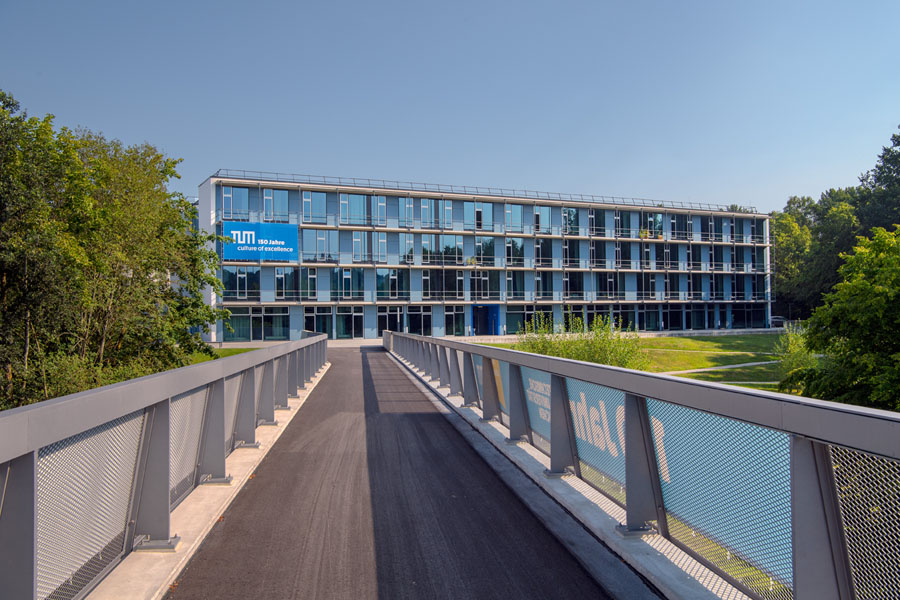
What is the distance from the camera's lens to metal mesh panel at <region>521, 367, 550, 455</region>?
699 centimetres

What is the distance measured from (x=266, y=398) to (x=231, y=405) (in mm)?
→ 2545

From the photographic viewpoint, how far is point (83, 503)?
138 inches

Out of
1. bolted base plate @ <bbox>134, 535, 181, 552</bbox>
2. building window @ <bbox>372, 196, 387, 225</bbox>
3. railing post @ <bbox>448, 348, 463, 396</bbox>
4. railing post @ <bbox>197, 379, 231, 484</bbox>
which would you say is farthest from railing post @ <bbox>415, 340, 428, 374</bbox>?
building window @ <bbox>372, 196, 387, 225</bbox>

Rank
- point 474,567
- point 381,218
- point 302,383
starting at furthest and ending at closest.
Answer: point 381,218 → point 302,383 → point 474,567

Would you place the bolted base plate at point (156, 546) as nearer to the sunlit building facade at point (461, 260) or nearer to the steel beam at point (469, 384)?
the steel beam at point (469, 384)

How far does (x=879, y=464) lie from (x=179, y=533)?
4938 millimetres

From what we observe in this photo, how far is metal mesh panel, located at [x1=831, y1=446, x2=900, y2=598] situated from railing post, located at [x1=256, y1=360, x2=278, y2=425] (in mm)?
8651

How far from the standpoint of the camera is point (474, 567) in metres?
4.20

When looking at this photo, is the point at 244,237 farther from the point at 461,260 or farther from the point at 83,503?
the point at 83,503

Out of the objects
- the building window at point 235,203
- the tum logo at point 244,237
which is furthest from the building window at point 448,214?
the building window at point 235,203

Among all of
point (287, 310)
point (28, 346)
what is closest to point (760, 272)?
point (287, 310)

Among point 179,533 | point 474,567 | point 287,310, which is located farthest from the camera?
point 287,310

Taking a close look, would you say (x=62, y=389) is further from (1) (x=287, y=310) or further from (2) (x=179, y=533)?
(1) (x=287, y=310)

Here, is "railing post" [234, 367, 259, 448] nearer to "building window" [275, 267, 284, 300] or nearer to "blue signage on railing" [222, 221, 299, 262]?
"blue signage on railing" [222, 221, 299, 262]
